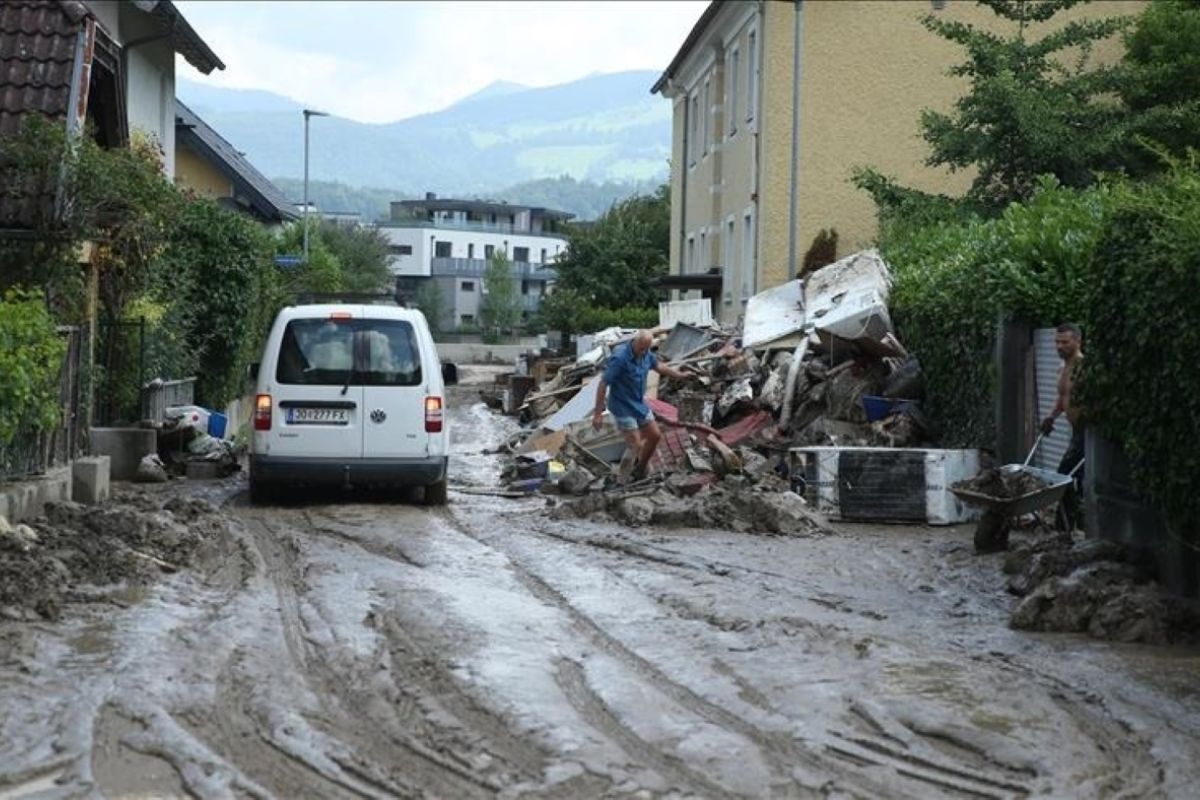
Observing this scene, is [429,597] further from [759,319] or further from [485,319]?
[485,319]

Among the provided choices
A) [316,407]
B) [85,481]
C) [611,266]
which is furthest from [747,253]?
[611,266]

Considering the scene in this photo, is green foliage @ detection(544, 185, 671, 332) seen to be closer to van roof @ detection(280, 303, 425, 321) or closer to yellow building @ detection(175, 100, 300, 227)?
yellow building @ detection(175, 100, 300, 227)

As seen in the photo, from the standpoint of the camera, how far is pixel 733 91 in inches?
1428

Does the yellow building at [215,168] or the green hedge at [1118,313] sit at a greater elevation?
the yellow building at [215,168]

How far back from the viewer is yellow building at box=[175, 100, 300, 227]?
44.3 metres

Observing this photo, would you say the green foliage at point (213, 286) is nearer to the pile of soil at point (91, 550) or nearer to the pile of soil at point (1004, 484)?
the pile of soil at point (91, 550)

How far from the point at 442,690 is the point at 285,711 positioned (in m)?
0.81

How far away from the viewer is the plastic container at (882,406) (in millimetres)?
18844

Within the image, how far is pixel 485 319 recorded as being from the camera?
398 ft

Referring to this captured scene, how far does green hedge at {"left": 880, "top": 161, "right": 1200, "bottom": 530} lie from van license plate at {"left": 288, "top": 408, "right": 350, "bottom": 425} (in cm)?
639

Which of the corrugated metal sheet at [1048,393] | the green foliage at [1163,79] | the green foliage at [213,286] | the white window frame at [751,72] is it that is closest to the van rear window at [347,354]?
the corrugated metal sheet at [1048,393]

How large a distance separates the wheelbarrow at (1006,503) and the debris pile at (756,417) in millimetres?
1973

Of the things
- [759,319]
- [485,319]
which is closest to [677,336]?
[759,319]

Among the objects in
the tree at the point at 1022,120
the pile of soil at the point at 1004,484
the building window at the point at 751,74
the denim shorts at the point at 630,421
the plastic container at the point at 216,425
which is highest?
the building window at the point at 751,74
